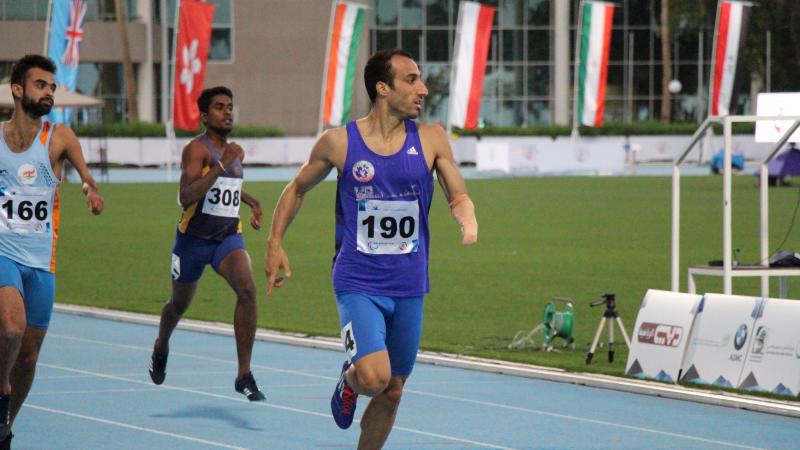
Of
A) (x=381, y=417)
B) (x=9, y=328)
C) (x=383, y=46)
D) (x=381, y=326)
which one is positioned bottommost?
(x=381, y=417)

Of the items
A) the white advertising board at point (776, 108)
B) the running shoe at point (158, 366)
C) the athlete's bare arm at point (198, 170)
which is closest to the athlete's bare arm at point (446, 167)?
the athlete's bare arm at point (198, 170)

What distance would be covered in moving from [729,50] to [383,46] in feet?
115

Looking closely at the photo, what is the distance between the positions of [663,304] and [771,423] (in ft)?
7.11

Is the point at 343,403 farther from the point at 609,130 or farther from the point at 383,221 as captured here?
the point at 609,130

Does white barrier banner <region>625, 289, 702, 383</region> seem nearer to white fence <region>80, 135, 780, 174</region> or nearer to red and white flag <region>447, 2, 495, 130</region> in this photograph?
red and white flag <region>447, 2, 495, 130</region>

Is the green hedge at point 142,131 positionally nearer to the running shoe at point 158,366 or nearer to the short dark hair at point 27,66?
the running shoe at point 158,366

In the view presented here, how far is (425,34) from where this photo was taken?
80.4 metres

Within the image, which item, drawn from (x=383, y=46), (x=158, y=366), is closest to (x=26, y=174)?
(x=158, y=366)

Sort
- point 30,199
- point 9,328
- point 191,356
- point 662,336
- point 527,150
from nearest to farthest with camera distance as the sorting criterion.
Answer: point 9,328 < point 30,199 < point 662,336 < point 191,356 < point 527,150

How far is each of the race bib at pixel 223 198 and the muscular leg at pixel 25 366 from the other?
239 centimetres

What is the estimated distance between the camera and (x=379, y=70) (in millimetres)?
7430

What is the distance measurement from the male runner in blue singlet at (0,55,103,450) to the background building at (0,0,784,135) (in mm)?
63376

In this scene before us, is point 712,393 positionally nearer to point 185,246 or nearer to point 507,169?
point 185,246

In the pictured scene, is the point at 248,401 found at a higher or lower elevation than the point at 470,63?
lower
